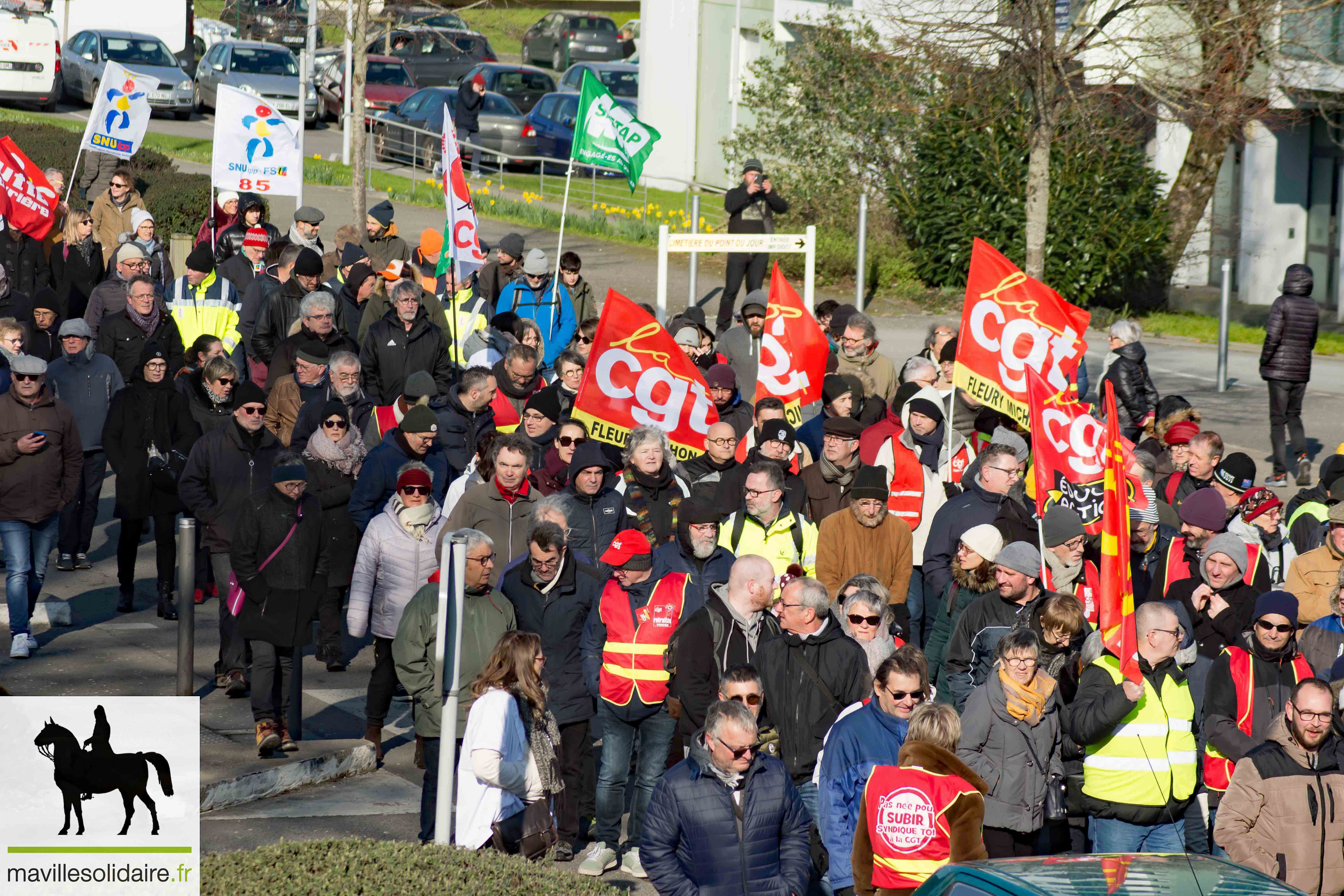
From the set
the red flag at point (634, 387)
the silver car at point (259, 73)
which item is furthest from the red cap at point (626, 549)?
the silver car at point (259, 73)

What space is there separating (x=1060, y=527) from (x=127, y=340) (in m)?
7.92

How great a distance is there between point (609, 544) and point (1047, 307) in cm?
345

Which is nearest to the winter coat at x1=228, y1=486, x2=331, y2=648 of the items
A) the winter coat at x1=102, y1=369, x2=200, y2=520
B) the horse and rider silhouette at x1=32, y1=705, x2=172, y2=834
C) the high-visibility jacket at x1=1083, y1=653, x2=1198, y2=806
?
the winter coat at x1=102, y1=369, x2=200, y2=520

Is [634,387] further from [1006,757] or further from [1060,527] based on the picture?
[1006,757]

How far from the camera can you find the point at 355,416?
12.0 metres

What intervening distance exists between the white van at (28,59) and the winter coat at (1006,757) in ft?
106

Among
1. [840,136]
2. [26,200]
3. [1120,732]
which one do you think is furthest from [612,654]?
[840,136]

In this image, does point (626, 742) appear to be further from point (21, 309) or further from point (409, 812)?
point (21, 309)

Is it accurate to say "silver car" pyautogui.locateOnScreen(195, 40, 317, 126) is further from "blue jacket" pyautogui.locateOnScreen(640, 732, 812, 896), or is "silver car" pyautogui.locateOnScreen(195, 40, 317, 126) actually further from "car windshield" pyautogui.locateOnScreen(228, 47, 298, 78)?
"blue jacket" pyautogui.locateOnScreen(640, 732, 812, 896)

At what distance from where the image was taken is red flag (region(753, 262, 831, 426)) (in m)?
12.8

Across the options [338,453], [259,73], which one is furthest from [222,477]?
[259,73]

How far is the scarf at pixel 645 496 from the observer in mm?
10266

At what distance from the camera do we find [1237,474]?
1066 centimetres

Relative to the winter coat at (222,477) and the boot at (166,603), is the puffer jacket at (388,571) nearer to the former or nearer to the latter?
the winter coat at (222,477)
